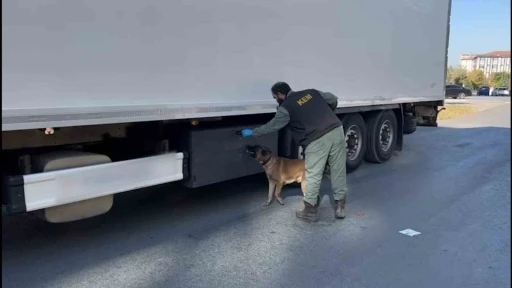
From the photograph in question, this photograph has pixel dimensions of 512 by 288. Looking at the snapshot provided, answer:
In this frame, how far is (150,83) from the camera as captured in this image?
4262 mm

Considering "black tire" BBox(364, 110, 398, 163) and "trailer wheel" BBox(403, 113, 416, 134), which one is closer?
Answer: "black tire" BBox(364, 110, 398, 163)

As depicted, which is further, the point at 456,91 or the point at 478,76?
the point at 456,91

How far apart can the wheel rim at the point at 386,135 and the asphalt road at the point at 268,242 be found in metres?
1.94

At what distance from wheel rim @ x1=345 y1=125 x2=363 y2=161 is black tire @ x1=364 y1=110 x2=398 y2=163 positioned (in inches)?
18.2

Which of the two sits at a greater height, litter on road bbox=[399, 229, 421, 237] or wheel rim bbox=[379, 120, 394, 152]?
wheel rim bbox=[379, 120, 394, 152]

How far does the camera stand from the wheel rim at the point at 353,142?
25.0 feet

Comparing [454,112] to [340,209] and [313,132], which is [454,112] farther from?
[313,132]

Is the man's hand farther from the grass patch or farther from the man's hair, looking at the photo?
the grass patch

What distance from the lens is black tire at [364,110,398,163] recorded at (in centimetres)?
820

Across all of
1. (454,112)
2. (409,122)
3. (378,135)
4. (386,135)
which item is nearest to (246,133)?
(378,135)

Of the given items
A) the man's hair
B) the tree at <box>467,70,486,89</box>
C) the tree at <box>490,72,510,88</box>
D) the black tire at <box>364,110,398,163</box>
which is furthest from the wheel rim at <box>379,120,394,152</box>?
the tree at <box>490,72,510,88</box>

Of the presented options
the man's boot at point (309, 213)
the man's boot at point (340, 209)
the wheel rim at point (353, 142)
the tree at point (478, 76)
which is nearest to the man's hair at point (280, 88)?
the man's boot at point (309, 213)

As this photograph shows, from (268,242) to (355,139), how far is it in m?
3.72

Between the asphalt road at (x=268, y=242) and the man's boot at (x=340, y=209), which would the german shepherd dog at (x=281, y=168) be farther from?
the man's boot at (x=340, y=209)
